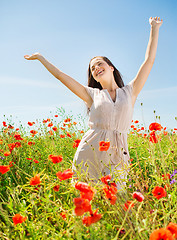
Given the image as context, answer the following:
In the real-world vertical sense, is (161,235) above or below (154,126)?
below

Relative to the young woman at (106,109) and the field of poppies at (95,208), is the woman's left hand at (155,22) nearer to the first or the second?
the young woman at (106,109)

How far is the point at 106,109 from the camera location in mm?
2434

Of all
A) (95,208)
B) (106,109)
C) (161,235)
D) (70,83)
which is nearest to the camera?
(161,235)

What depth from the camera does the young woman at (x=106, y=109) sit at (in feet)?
7.70

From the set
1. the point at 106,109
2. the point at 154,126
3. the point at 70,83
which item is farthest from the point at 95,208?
the point at 70,83

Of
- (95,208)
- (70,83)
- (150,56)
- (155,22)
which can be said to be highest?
(155,22)

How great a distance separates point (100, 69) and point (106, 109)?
549mm

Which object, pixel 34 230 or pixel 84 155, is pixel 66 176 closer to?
pixel 34 230

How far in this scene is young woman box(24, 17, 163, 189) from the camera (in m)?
2.35

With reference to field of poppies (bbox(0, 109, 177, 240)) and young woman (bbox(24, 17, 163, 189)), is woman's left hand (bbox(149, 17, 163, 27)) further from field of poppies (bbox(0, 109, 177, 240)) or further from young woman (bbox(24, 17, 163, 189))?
field of poppies (bbox(0, 109, 177, 240))

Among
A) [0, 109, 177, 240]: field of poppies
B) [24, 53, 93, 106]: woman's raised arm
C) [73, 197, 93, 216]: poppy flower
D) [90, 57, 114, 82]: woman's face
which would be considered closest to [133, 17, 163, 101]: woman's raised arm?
[90, 57, 114, 82]: woman's face

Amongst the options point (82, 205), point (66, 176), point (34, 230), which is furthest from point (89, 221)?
point (34, 230)

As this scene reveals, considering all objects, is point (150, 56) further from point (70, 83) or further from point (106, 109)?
point (70, 83)

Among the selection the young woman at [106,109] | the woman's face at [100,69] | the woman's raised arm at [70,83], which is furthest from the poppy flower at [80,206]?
the woman's face at [100,69]
